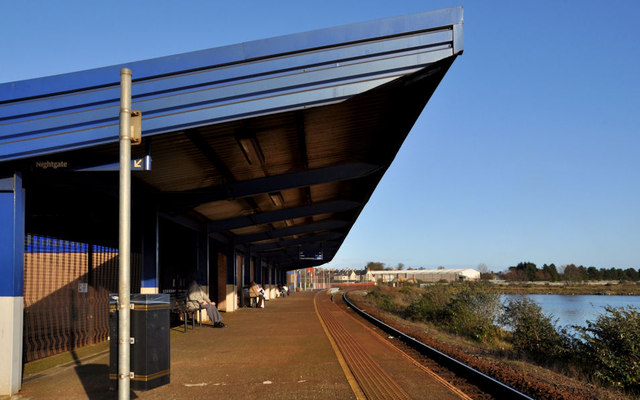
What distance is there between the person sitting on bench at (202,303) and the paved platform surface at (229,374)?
3.50 metres

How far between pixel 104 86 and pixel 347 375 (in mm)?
6028

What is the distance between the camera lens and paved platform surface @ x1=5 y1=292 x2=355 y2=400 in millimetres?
7590

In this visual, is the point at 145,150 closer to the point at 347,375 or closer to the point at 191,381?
the point at 191,381

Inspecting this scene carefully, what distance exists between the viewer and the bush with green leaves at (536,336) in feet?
45.1

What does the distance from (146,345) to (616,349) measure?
9166 millimetres

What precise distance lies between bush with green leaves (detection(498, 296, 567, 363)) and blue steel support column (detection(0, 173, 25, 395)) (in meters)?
11.9

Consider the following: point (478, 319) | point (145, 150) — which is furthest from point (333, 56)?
point (478, 319)

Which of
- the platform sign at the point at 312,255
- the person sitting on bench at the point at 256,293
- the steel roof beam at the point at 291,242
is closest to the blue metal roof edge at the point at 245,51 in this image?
the person sitting on bench at the point at 256,293

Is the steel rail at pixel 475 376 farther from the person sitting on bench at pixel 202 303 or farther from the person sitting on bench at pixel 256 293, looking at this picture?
the person sitting on bench at pixel 256 293

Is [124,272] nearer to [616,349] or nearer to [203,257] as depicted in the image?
[616,349]

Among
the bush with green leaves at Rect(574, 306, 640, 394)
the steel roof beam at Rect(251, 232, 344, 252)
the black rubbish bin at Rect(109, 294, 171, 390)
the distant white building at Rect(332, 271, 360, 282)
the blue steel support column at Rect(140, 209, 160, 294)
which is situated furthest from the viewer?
the distant white building at Rect(332, 271, 360, 282)

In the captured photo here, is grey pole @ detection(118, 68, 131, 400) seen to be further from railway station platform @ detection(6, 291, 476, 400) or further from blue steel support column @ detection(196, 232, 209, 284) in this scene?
blue steel support column @ detection(196, 232, 209, 284)

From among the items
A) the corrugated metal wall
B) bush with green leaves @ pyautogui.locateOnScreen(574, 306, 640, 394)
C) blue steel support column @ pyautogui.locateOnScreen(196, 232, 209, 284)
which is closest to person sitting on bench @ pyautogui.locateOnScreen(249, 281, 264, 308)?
blue steel support column @ pyautogui.locateOnScreen(196, 232, 209, 284)

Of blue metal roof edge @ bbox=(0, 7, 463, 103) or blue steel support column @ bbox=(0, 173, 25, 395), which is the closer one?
blue steel support column @ bbox=(0, 173, 25, 395)
